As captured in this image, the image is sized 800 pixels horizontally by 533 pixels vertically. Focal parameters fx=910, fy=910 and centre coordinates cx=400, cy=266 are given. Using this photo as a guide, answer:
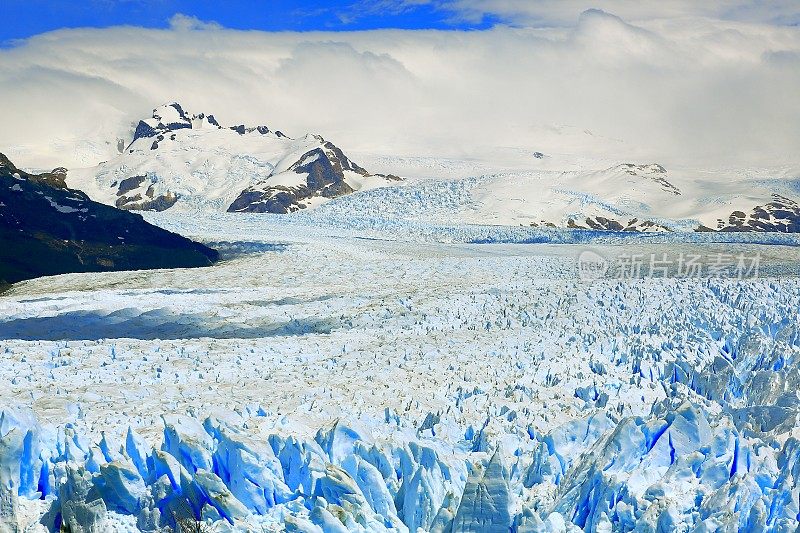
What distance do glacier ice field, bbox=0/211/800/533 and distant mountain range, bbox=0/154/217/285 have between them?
8814 mm

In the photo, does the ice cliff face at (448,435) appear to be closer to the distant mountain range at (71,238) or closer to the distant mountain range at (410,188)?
the distant mountain range at (71,238)

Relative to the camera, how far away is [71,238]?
4144 centimetres

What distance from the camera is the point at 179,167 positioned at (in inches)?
5359

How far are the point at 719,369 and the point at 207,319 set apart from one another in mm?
13586

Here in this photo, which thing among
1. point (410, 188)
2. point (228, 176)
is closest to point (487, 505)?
point (410, 188)

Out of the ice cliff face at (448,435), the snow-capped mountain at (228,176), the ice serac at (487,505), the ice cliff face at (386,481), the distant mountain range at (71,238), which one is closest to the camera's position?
the ice serac at (487,505)

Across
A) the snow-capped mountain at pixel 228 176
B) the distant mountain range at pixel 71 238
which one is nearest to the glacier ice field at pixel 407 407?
the distant mountain range at pixel 71 238

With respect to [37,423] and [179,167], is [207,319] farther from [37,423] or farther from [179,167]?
[179,167]

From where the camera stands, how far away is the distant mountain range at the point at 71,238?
127ft

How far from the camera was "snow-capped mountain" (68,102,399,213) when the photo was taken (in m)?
121

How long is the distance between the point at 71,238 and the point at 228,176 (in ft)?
293

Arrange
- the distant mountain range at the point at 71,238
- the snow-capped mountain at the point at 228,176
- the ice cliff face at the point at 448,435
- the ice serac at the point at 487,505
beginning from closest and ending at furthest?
the ice serac at the point at 487,505, the ice cliff face at the point at 448,435, the distant mountain range at the point at 71,238, the snow-capped mountain at the point at 228,176

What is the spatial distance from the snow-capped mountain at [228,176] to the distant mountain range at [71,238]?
6996 centimetres

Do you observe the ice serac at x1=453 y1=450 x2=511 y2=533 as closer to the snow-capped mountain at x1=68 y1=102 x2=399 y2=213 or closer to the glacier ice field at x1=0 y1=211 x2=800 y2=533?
the glacier ice field at x1=0 y1=211 x2=800 y2=533
